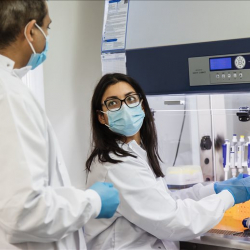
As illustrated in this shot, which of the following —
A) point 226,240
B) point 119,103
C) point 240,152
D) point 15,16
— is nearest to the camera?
point 15,16

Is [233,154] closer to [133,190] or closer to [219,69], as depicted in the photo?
[219,69]

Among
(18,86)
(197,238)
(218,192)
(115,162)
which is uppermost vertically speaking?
(18,86)

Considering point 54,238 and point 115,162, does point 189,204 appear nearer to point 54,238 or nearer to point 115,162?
point 115,162

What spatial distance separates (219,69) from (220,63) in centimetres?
3

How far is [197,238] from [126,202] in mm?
372

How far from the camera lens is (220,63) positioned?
1.84m

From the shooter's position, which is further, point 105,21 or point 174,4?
point 105,21

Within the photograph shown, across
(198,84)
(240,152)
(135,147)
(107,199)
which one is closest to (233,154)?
(240,152)

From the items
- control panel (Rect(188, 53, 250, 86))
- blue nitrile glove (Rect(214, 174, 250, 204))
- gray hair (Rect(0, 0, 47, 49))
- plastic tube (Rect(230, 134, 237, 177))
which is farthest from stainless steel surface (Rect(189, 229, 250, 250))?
gray hair (Rect(0, 0, 47, 49))

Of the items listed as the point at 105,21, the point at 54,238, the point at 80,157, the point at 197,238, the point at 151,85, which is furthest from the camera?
the point at 80,157

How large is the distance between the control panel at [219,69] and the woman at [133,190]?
250 millimetres

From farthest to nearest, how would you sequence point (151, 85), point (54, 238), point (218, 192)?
point (151, 85)
point (218, 192)
point (54, 238)

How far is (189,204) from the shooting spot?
164cm

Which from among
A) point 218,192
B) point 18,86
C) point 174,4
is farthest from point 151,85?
point 18,86
